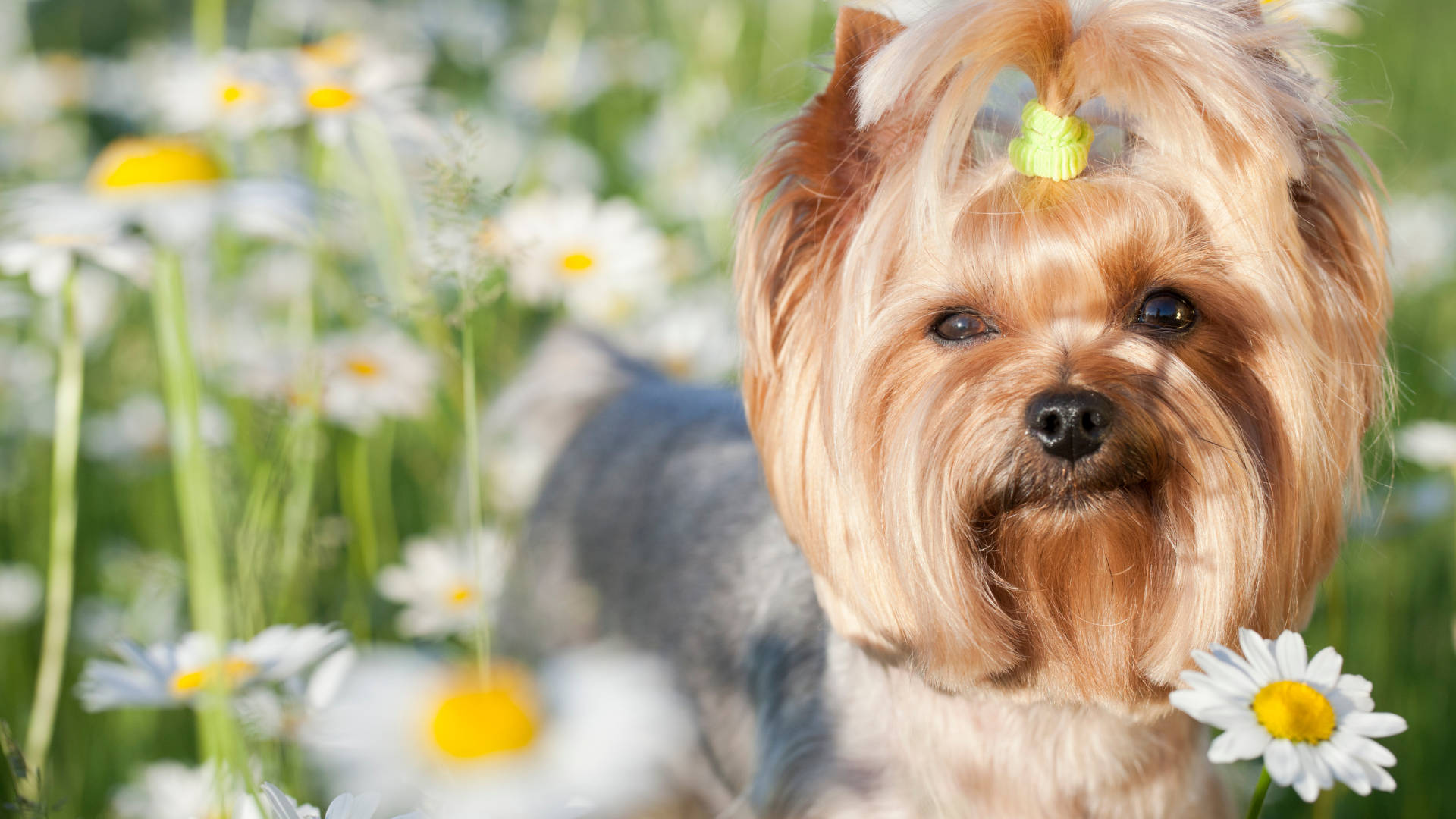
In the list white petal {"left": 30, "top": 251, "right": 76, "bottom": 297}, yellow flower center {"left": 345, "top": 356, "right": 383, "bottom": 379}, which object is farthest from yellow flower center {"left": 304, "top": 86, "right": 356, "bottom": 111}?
white petal {"left": 30, "top": 251, "right": 76, "bottom": 297}

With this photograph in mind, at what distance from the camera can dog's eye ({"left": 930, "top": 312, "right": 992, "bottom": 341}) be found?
6.30 ft

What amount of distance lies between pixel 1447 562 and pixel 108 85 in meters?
5.45

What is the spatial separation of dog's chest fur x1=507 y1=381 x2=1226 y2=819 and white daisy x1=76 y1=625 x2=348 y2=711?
0.96 metres

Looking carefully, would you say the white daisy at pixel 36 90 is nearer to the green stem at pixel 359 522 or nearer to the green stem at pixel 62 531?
the green stem at pixel 359 522

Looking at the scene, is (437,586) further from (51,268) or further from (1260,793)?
(1260,793)

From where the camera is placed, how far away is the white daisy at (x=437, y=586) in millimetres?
2906

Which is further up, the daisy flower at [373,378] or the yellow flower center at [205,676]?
the yellow flower center at [205,676]

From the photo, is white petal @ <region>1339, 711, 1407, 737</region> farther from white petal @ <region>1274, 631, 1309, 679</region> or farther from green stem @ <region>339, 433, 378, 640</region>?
green stem @ <region>339, 433, 378, 640</region>

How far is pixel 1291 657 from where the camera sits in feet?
4.31

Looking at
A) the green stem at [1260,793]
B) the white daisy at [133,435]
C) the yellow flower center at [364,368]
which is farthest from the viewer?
the white daisy at [133,435]

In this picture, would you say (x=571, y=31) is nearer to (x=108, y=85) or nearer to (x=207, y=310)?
(x=108, y=85)

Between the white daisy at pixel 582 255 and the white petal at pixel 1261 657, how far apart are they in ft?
8.67

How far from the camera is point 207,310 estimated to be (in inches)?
131

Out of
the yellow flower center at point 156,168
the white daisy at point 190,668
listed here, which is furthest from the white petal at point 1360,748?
the yellow flower center at point 156,168
